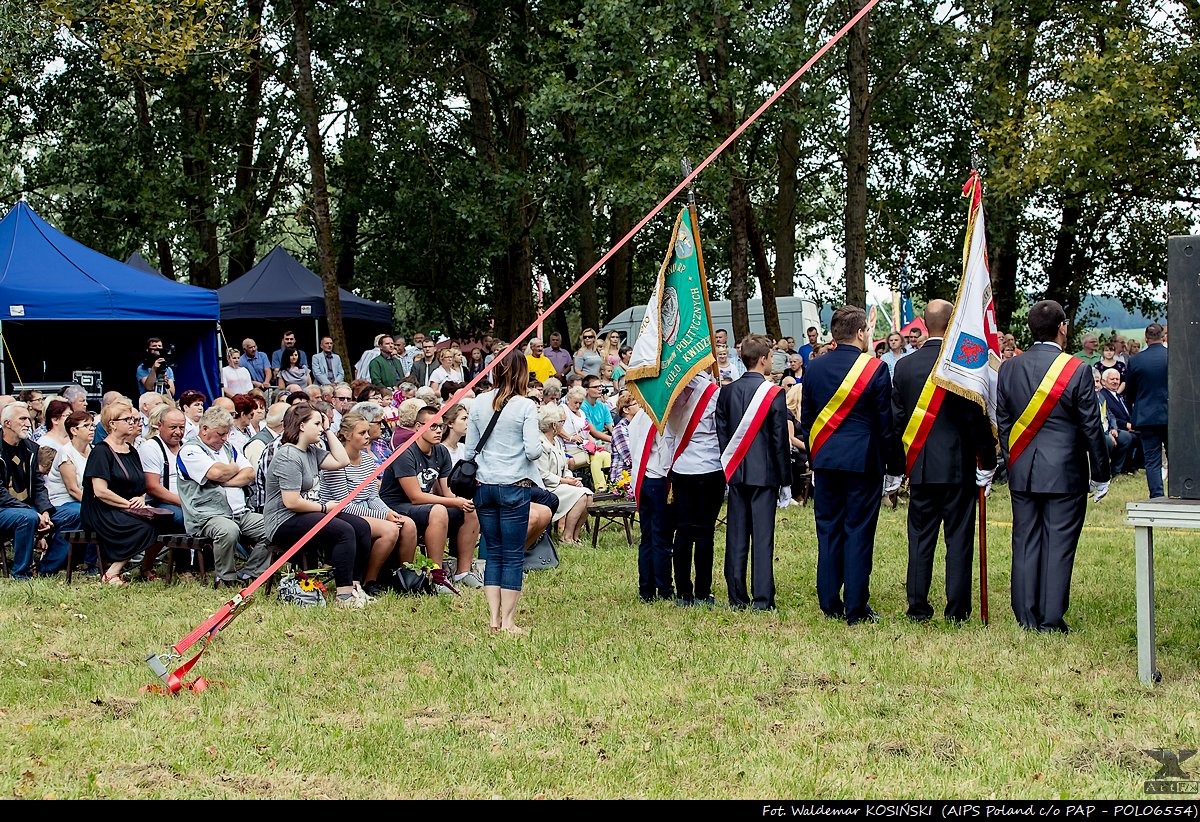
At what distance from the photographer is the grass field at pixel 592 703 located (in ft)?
17.6

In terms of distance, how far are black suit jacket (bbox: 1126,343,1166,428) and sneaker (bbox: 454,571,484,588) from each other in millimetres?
7086

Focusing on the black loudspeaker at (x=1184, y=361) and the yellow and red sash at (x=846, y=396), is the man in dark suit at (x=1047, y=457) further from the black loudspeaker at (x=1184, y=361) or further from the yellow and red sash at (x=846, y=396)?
the black loudspeaker at (x=1184, y=361)

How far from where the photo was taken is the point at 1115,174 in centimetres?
2180

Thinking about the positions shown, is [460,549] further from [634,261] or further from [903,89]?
[634,261]

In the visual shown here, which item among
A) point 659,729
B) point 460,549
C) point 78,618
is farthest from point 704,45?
point 659,729

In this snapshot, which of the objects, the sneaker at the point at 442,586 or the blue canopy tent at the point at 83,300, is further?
the blue canopy tent at the point at 83,300

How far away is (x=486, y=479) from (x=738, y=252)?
51.8 feet

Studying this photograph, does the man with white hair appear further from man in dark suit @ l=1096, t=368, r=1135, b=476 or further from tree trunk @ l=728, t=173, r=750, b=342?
tree trunk @ l=728, t=173, r=750, b=342

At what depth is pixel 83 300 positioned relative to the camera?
16797mm

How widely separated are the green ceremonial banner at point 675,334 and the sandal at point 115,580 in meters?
4.33

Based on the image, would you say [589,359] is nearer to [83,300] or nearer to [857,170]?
[857,170]

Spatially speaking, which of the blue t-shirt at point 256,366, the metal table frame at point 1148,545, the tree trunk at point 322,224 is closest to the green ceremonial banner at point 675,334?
the metal table frame at point 1148,545

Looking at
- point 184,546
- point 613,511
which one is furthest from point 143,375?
point 613,511

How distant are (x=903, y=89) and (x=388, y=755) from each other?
78.7 feet
